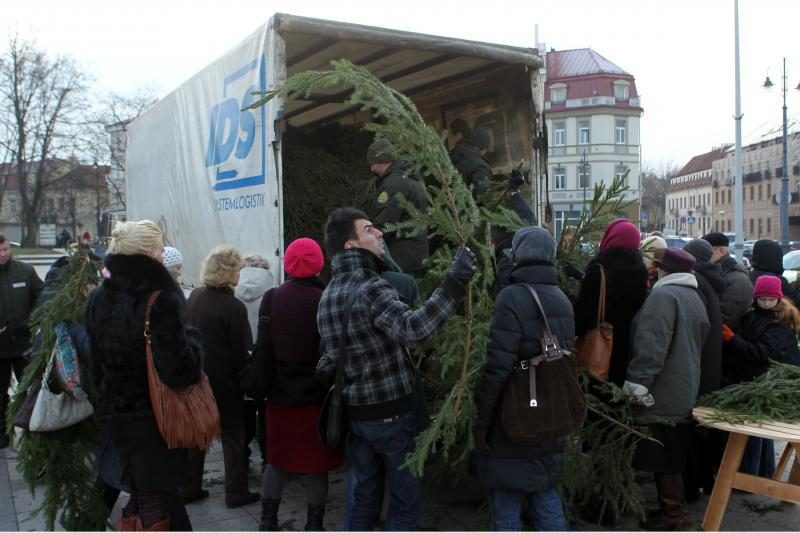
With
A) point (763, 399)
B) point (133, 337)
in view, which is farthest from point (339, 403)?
point (763, 399)

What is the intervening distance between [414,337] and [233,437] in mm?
2161

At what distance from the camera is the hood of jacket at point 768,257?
19.1 feet

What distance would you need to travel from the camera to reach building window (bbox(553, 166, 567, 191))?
5106 cm

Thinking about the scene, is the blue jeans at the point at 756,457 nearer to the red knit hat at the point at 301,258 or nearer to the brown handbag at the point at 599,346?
the brown handbag at the point at 599,346

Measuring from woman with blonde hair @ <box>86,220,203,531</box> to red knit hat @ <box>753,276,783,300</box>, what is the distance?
3654 millimetres

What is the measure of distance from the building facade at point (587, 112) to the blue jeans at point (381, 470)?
48.4 metres

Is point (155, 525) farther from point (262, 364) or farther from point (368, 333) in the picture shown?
point (368, 333)

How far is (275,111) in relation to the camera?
5117mm

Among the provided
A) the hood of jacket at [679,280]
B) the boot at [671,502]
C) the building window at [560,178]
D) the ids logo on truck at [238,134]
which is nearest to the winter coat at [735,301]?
the hood of jacket at [679,280]

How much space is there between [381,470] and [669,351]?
1830mm

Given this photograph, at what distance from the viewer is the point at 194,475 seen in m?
4.99

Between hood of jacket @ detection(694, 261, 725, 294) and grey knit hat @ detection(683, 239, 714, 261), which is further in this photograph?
grey knit hat @ detection(683, 239, 714, 261)

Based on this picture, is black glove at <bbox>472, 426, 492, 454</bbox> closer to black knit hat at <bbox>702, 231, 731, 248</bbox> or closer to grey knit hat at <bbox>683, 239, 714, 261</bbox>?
grey knit hat at <bbox>683, 239, 714, 261</bbox>

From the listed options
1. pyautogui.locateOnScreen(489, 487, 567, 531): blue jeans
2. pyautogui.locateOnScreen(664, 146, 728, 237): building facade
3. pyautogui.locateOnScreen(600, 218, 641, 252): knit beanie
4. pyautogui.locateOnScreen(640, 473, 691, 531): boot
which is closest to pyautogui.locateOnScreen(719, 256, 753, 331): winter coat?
pyautogui.locateOnScreen(600, 218, 641, 252): knit beanie
